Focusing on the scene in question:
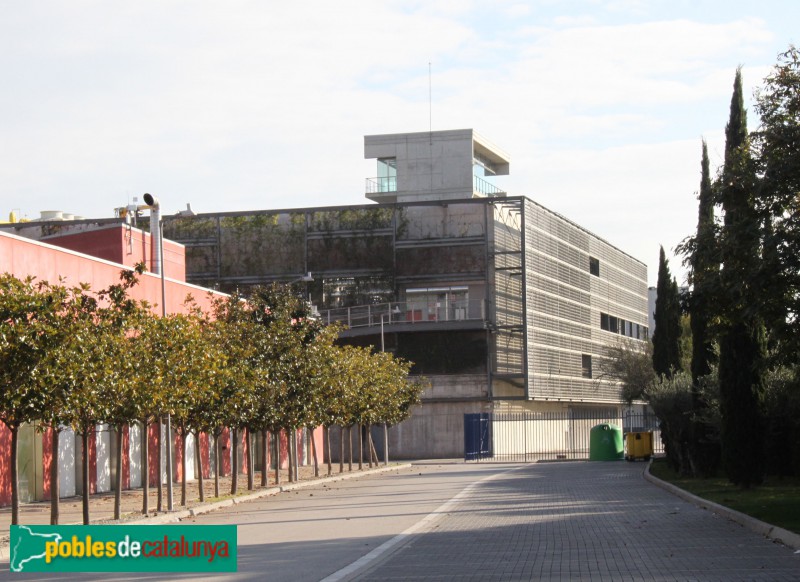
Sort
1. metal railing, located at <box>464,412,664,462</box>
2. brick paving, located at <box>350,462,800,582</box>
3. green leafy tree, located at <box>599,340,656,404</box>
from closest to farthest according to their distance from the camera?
brick paving, located at <box>350,462,800,582</box> < metal railing, located at <box>464,412,664,462</box> < green leafy tree, located at <box>599,340,656,404</box>

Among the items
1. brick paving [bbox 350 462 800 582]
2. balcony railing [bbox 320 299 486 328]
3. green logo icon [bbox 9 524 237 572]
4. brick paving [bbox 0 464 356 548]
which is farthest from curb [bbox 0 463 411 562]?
balcony railing [bbox 320 299 486 328]

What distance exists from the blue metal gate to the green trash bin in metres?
9.73

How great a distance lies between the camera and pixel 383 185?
93.1 meters

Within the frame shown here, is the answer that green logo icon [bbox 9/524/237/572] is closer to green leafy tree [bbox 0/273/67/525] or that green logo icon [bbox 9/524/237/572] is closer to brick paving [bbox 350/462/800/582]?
brick paving [bbox 350/462/800/582]

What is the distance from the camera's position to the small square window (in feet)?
300

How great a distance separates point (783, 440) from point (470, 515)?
13.9 metres

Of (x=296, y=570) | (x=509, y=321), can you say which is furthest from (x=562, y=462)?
(x=296, y=570)

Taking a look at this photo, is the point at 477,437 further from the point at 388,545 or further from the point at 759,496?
the point at 388,545

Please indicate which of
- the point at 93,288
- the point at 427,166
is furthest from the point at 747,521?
the point at 427,166

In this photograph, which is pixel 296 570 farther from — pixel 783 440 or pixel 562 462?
pixel 562 462

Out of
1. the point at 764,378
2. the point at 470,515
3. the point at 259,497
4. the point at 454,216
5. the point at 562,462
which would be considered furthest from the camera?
the point at 454,216

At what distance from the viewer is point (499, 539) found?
759 inches

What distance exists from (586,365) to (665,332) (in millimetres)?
38141

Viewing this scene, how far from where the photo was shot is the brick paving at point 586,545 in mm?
14586
